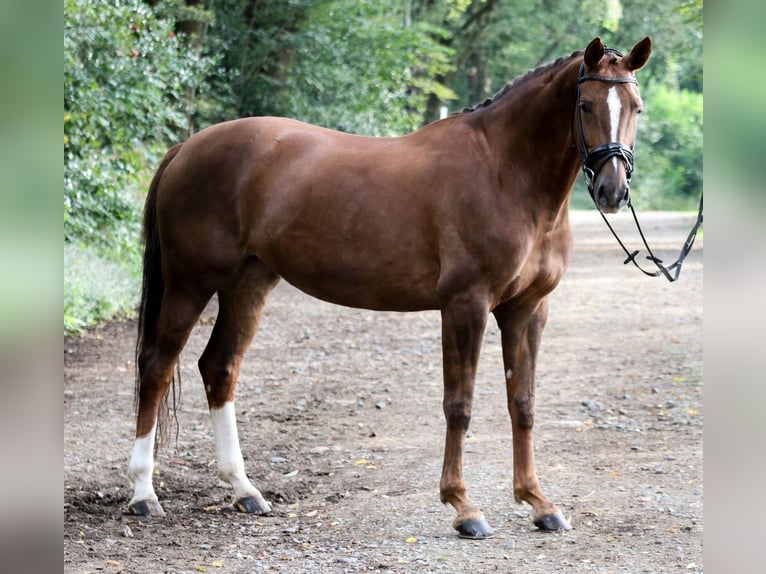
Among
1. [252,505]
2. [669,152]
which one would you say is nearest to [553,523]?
[252,505]

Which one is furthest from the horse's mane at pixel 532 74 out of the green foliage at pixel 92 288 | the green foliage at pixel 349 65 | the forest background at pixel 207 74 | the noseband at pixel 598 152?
the green foliage at pixel 349 65

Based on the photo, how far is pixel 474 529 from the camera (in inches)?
164

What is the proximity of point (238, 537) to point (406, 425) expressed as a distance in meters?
2.40

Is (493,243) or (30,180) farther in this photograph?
(493,243)

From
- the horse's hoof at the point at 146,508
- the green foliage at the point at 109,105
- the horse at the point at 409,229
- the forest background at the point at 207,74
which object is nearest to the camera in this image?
the horse at the point at 409,229

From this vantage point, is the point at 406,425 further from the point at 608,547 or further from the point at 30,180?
the point at 30,180

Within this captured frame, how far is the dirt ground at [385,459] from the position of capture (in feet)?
13.1

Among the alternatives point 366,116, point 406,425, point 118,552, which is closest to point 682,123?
point 366,116

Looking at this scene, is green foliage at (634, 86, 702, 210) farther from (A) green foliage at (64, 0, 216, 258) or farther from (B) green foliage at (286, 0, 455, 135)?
(A) green foliage at (64, 0, 216, 258)

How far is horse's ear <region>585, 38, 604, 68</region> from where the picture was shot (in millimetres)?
3732

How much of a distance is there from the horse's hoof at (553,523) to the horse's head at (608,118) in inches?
59.1

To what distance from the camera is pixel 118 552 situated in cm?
398

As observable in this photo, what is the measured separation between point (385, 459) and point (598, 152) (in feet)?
8.57

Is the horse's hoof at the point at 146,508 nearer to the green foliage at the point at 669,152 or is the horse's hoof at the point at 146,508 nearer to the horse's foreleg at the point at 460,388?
the horse's foreleg at the point at 460,388
